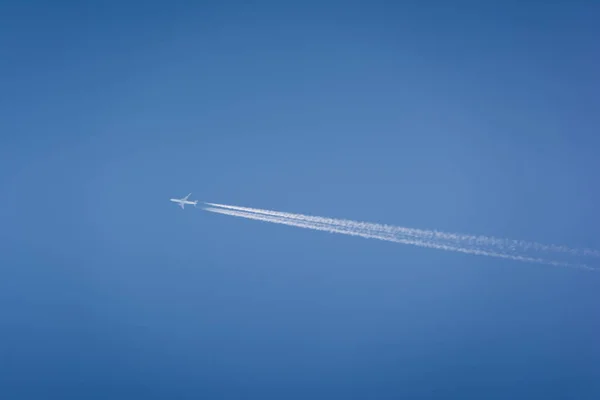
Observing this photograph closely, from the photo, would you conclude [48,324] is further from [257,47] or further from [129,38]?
[257,47]

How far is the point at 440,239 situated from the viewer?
9.13ft

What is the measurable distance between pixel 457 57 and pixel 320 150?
1000 mm

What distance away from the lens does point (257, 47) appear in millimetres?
2914

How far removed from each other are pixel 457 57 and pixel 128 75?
83.5 inches

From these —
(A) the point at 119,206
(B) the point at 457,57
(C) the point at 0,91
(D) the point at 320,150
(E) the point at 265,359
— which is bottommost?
(E) the point at 265,359

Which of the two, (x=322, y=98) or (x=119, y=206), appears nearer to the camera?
(x=322, y=98)

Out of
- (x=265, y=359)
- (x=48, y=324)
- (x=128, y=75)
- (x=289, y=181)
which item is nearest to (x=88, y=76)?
(x=128, y=75)

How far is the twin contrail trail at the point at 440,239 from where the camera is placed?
2746 mm

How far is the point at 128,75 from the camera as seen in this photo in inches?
119

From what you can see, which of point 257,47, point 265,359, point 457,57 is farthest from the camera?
point 265,359

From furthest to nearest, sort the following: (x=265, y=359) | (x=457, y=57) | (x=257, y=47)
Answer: (x=265, y=359), (x=257, y=47), (x=457, y=57)

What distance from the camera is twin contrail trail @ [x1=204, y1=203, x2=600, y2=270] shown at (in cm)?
275

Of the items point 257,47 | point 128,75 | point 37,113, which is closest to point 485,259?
point 257,47

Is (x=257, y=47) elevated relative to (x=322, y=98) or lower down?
elevated
